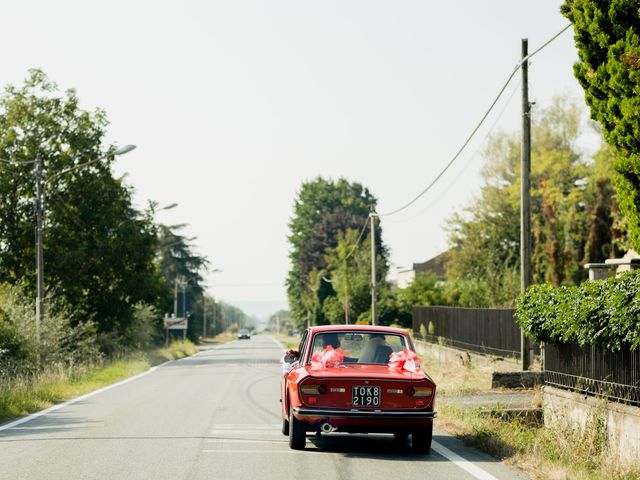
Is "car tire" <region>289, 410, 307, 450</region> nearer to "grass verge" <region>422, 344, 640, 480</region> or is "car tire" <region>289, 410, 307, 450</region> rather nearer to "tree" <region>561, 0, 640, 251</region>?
"grass verge" <region>422, 344, 640, 480</region>

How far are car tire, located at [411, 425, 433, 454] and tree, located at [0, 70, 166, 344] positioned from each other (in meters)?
33.5

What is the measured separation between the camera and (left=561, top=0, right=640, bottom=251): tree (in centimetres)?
1570

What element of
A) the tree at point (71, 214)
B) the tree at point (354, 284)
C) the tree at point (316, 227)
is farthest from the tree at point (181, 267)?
the tree at point (71, 214)

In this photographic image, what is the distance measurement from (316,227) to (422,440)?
81784 millimetres

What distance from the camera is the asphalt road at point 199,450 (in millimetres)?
10391

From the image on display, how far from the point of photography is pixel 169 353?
55938 millimetres

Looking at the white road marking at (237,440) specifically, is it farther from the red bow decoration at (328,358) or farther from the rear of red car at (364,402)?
the rear of red car at (364,402)

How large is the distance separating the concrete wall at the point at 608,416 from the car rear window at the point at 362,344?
2.63 meters

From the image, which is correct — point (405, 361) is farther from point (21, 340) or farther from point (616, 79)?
point (21, 340)

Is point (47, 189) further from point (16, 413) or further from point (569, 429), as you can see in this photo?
point (569, 429)

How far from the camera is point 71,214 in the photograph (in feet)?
147

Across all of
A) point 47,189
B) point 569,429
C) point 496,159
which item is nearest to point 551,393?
point 569,429

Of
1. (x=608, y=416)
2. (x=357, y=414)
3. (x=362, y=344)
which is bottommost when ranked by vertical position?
(x=608, y=416)

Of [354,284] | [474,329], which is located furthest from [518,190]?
[474,329]
